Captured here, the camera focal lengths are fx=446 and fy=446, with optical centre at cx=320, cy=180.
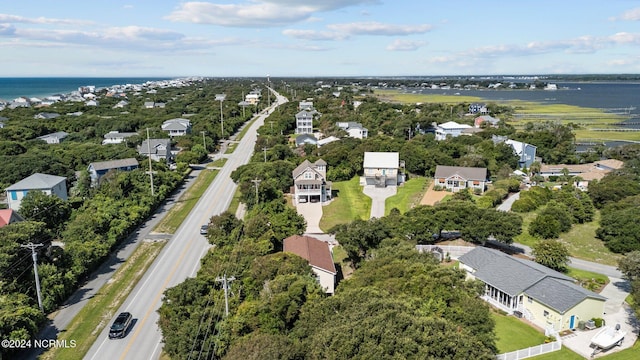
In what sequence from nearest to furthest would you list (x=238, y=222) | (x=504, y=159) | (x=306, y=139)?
1. (x=238, y=222)
2. (x=504, y=159)
3. (x=306, y=139)

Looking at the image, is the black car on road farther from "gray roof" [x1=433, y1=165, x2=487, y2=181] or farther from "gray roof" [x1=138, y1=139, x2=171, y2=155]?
"gray roof" [x1=138, y1=139, x2=171, y2=155]

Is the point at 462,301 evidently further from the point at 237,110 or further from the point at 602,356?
the point at 237,110

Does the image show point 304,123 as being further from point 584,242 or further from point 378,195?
point 584,242

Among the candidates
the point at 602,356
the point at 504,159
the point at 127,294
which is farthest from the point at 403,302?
the point at 504,159

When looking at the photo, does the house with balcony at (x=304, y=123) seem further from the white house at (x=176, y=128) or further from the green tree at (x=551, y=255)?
the green tree at (x=551, y=255)

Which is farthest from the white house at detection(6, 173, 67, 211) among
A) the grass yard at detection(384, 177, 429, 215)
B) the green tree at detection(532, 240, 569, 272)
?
the green tree at detection(532, 240, 569, 272)

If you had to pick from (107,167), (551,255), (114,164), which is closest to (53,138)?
(114,164)
